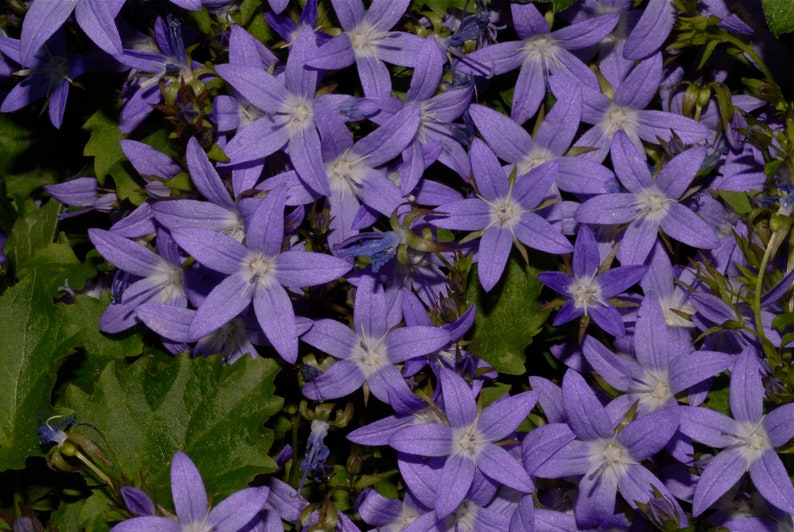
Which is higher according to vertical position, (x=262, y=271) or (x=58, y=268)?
(x=262, y=271)

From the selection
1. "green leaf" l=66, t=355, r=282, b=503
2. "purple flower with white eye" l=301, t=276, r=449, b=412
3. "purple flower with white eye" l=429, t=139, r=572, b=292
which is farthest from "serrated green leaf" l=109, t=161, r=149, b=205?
"purple flower with white eye" l=429, t=139, r=572, b=292

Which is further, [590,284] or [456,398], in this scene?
[590,284]

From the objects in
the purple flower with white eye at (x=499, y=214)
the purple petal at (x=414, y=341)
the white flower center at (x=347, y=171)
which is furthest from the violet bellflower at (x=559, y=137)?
the purple petal at (x=414, y=341)

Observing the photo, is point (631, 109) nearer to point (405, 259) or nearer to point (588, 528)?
point (405, 259)

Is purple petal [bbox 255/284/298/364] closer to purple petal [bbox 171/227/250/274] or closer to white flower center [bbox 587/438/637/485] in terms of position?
purple petal [bbox 171/227/250/274]

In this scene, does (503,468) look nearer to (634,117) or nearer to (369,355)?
(369,355)

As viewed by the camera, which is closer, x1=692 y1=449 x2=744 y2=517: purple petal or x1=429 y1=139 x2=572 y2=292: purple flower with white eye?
x1=692 y1=449 x2=744 y2=517: purple petal

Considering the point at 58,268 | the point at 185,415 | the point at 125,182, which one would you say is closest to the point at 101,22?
the point at 125,182
